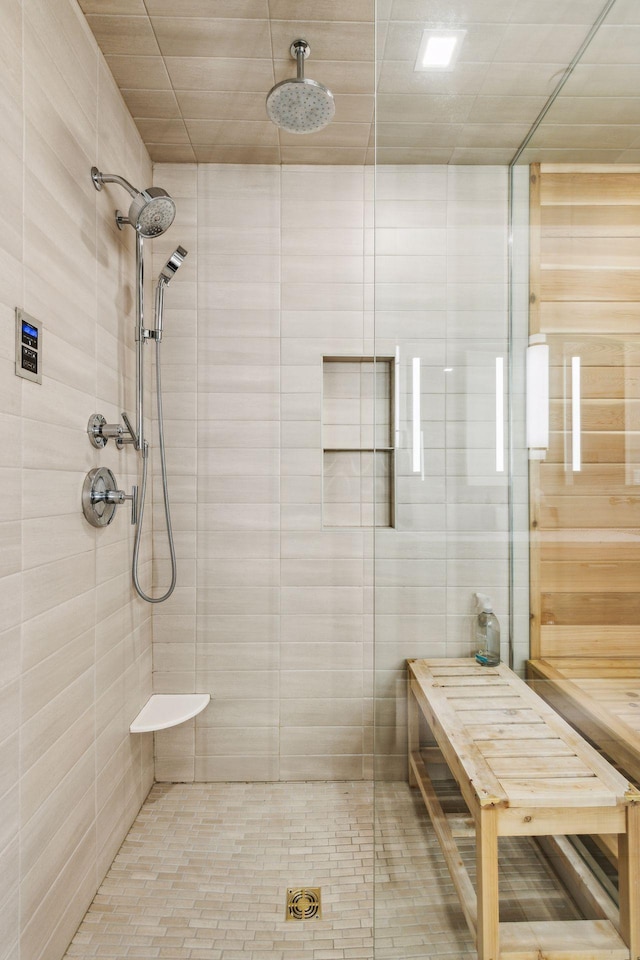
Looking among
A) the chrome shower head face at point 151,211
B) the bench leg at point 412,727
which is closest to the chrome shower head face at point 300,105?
the chrome shower head face at point 151,211

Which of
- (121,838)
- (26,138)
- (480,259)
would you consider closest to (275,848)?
(121,838)

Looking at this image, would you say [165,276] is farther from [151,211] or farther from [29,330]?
[29,330]

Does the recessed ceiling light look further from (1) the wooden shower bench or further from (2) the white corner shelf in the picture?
(2) the white corner shelf

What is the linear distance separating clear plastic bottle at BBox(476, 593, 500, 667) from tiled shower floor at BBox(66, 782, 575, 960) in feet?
0.87

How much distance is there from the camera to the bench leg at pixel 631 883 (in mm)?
719

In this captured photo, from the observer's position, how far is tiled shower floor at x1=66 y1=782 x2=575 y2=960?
950 millimetres

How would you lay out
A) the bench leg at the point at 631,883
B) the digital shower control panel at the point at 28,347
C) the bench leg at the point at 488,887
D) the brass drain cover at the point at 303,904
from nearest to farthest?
the bench leg at the point at 631,883 → the bench leg at the point at 488,887 → the digital shower control panel at the point at 28,347 → the brass drain cover at the point at 303,904

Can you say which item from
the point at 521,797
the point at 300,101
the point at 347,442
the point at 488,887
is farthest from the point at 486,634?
the point at 300,101

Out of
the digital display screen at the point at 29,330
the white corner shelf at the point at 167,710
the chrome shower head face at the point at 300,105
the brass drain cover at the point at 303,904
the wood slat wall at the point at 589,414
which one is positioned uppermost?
the chrome shower head face at the point at 300,105

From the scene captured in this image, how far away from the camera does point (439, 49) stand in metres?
0.99

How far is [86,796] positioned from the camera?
1.53 meters

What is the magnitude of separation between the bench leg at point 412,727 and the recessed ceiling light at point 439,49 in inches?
45.2

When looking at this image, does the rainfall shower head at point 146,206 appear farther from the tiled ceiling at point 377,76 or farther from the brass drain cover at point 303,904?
the brass drain cover at point 303,904

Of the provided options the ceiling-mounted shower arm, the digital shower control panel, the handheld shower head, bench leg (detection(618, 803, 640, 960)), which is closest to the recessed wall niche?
the handheld shower head
